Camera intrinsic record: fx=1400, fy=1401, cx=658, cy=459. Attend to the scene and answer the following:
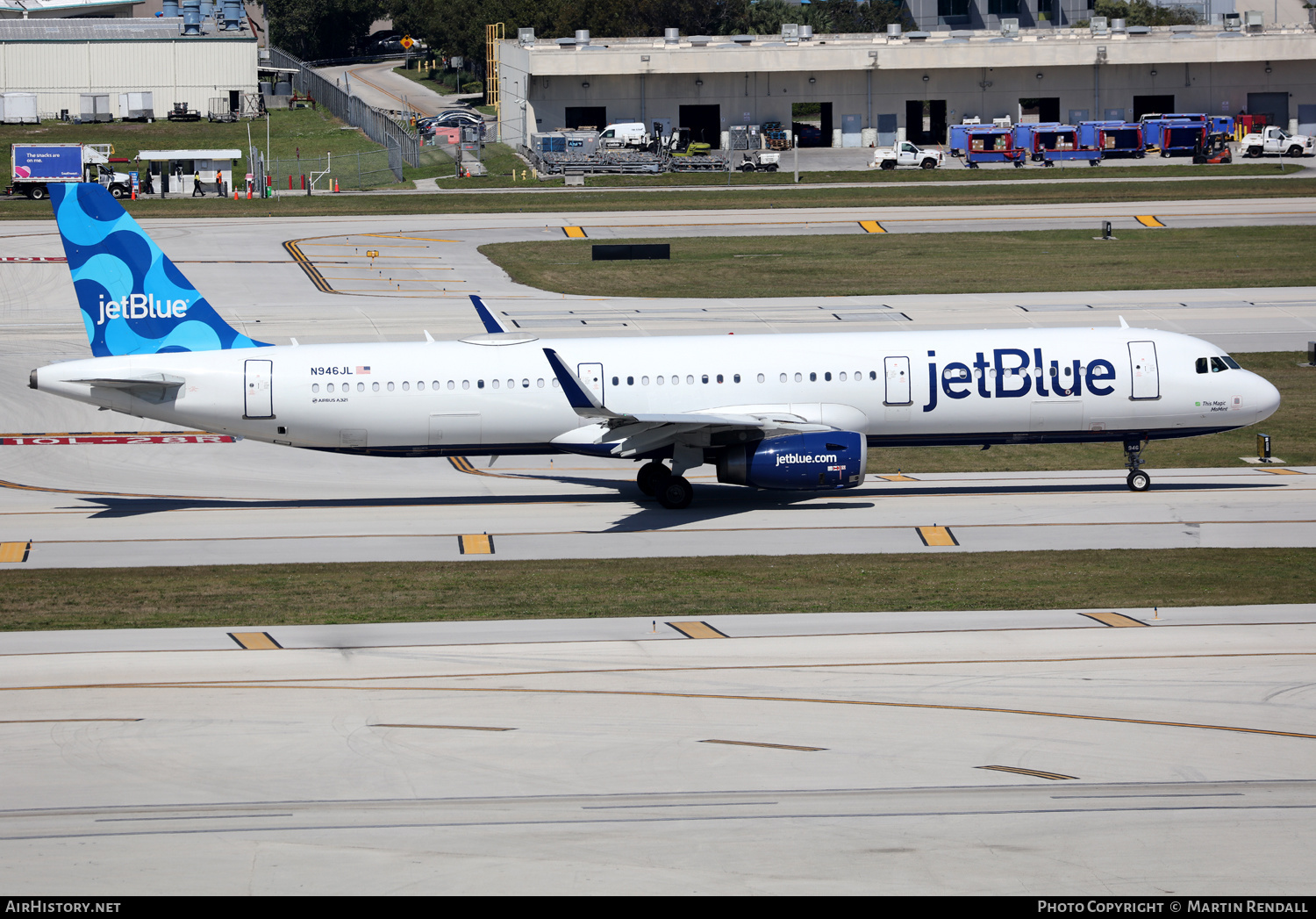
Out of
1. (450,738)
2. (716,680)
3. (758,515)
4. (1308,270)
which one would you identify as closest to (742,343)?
(758,515)

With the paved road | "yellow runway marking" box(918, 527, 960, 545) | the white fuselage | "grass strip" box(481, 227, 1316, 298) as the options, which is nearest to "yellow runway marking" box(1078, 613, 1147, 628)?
"yellow runway marking" box(918, 527, 960, 545)

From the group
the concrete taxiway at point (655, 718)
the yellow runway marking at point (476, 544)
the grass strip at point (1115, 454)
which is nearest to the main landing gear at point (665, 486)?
the concrete taxiway at point (655, 718)

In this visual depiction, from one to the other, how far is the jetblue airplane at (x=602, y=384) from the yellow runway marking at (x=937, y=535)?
10.4 feet

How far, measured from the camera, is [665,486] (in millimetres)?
36688

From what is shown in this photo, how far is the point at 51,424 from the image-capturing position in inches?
1777

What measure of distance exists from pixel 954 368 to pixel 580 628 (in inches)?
559

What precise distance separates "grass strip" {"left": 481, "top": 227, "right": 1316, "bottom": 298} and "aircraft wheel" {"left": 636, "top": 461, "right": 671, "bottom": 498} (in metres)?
27.5

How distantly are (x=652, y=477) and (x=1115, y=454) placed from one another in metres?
14.6

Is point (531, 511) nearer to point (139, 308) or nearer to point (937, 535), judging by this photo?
point (937, 535)

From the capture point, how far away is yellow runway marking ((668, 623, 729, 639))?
26406 mm

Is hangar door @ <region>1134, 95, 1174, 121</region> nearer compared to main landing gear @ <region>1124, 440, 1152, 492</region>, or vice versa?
main landing gear @ <region>1124, 440, 1152, 492</region>

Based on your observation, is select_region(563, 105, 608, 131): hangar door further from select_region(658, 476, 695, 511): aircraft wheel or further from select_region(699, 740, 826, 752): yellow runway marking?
select_region(699, 740, 826, 752): yellow runway marking

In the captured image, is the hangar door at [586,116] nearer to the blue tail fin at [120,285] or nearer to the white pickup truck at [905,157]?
the white pickup truck at [905,157]

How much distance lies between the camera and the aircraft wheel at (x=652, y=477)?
37.3 metres
